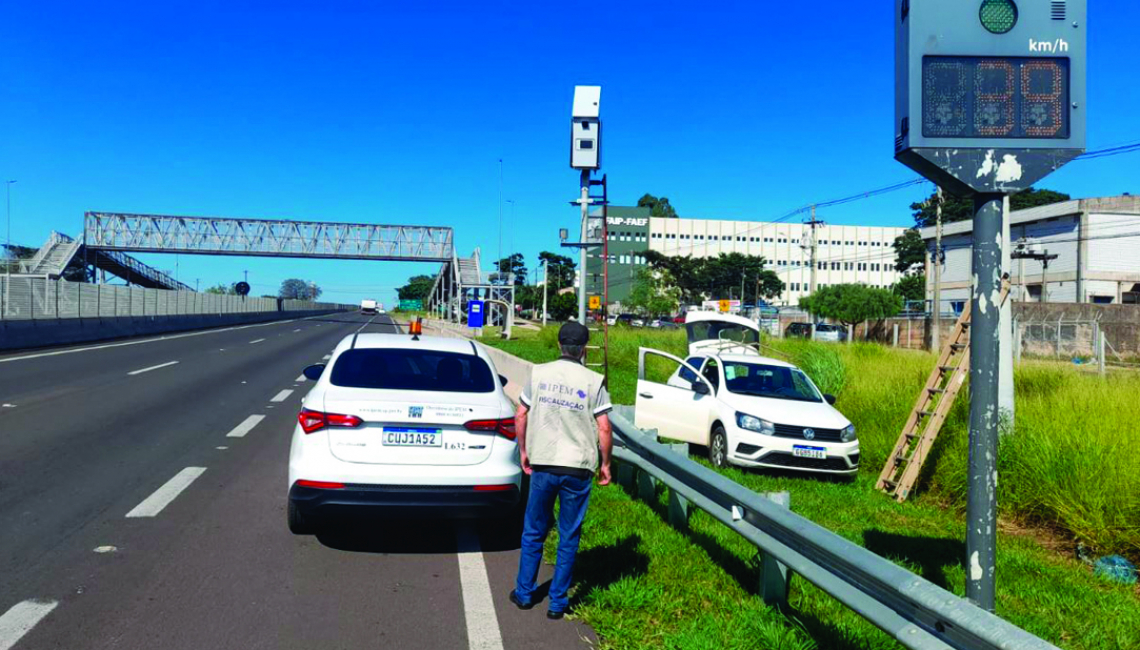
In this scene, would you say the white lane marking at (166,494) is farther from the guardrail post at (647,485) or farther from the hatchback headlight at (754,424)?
the hatchback headlight at (754,424)

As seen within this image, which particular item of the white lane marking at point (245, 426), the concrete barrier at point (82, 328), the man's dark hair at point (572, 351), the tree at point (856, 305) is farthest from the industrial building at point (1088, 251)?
the man's dark hair at point (572, 351)

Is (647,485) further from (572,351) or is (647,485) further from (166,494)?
(166,494)

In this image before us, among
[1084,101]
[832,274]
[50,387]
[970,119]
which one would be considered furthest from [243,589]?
[832,274]

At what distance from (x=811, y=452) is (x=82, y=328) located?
102 ft

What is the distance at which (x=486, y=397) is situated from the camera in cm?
625

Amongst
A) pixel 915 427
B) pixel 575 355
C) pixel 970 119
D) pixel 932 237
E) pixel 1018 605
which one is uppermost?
pixel 932 237

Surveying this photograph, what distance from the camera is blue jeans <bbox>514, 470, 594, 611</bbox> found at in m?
4.80

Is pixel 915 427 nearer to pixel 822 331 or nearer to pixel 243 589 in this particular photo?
pixel 243 589

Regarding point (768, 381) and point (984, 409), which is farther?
point (768, 381)

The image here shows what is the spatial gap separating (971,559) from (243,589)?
4.09 meters

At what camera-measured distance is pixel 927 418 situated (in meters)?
9.58

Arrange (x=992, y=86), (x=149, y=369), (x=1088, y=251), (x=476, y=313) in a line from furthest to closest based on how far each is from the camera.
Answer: (x=1088, y=251) → (x=476, y=313) → (x=149, y=369) → (x=992, y=86)

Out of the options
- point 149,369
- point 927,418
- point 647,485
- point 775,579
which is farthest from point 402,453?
point 149,369

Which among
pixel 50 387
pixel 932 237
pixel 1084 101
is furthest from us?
pixel 932 237
